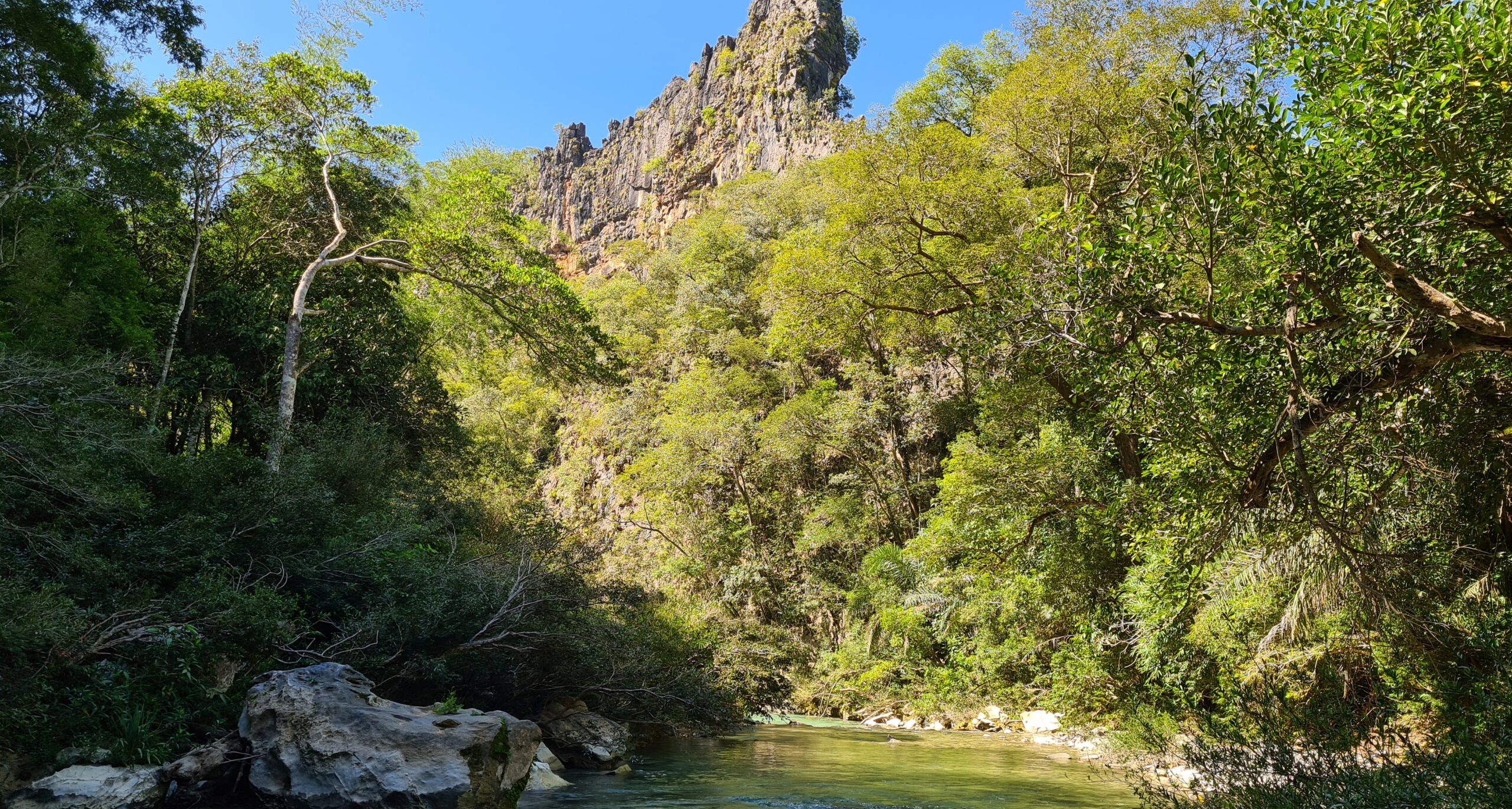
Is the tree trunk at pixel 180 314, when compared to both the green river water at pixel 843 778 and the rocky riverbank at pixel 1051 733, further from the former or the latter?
the rocky riverbank at pixel 1051 733

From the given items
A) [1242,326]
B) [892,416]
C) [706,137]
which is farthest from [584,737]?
[706,137]

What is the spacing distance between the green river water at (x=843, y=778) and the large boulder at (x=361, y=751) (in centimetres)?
120

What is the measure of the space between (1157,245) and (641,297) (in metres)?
31.4

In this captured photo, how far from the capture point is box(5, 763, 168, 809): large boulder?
6.00 m

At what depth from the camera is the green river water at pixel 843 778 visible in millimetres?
8836

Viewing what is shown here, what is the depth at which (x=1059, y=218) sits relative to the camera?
8.09m

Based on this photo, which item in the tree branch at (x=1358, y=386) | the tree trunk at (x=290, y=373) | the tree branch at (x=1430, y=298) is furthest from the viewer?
the tree trunk at (x=290, y=373)

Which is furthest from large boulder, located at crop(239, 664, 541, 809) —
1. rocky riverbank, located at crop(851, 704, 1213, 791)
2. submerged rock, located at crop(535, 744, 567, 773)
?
rocky riverbank, located at crop(851, 704, 1213, 791)

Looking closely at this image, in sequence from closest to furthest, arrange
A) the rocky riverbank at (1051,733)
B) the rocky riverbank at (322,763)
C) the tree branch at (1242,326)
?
the tree branch at (1242,326), the rocky riverbank at (322,763), the rocky riverbank at (1051,733)

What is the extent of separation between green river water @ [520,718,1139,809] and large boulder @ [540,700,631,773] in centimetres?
40

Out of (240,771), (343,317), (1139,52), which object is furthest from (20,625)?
(1139,52)

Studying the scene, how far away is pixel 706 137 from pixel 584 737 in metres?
50.2

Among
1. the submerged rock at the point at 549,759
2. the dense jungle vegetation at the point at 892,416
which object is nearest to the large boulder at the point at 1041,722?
the dense jungle vegetation at the point at 892,416

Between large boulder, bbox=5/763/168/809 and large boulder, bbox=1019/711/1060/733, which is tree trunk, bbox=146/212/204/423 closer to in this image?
large boulder, bbox=5/763/168/809
